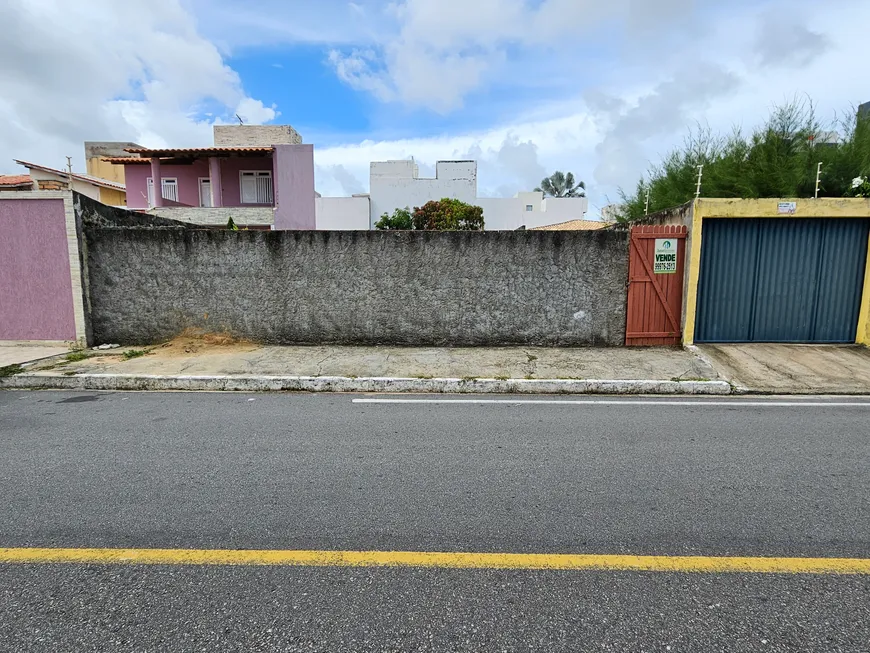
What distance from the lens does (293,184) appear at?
2672 centimetres

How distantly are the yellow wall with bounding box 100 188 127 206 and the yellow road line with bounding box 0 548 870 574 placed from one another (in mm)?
33107

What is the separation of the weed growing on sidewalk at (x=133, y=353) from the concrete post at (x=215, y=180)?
61.4 ft

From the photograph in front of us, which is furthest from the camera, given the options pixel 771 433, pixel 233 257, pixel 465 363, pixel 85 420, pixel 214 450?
pixel 233 257

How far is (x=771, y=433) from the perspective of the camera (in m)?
4.95

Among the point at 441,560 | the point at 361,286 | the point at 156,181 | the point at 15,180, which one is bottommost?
the point at 441,560

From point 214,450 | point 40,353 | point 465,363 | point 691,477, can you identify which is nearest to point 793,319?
point 465,363

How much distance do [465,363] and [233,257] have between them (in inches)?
186

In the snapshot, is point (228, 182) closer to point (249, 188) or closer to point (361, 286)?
point (249, 188)

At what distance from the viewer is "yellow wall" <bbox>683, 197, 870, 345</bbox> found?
27.1ft

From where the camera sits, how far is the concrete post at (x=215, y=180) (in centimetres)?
2503

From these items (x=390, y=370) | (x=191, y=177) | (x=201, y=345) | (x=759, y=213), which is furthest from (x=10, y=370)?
(x=191, y=177)

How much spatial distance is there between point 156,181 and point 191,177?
211cm

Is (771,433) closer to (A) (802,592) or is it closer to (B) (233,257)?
(A) (802,592)

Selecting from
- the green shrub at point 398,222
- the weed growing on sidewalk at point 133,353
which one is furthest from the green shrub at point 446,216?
the weed growing on sidewalk at point 133,353
